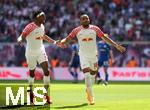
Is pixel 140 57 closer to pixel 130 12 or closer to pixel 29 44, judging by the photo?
pixel 130 12

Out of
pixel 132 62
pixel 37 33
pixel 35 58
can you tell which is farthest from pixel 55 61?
pixel 37 33

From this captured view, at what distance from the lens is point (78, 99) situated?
69.5 feet

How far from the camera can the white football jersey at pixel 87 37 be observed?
1898cm

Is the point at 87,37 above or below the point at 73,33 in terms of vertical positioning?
below

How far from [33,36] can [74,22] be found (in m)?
22.6

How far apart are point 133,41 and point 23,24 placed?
8608 millimetres

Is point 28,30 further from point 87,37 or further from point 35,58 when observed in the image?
point 87,37

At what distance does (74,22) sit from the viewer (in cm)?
4178

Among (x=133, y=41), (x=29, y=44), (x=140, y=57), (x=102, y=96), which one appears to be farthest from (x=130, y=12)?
(x=29, y=44)

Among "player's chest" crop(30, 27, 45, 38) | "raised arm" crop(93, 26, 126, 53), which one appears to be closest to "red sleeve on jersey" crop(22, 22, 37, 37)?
"player's chest" crop(30, 27, 45, 38)

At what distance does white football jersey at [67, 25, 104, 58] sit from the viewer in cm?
1898

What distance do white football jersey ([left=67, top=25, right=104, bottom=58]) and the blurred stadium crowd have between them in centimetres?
1657

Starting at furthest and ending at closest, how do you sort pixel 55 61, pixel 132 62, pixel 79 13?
pixel 79 13 < pixel 55 61 < pixel 132 62

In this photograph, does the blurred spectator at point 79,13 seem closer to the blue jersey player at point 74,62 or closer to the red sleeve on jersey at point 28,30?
the blue jersey player at point 74,62
